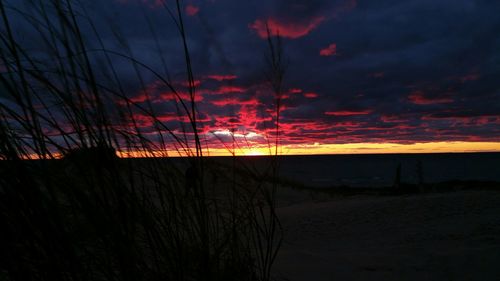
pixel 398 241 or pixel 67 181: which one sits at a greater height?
pixel 67 181

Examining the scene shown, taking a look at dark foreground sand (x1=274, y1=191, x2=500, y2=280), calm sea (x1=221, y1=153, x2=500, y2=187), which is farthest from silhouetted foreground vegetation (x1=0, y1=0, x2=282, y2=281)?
dark foreground sand (x1=274, y1=191, x2=500, y2=280)

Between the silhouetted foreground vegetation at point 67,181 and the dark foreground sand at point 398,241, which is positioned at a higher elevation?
the silhouetted foreground vegetation at point 67,181

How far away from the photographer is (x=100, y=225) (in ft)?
2.71

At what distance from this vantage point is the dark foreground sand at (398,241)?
221 centimetres

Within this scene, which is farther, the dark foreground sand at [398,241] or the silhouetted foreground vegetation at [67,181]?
the dark foreground sand at [398,241]

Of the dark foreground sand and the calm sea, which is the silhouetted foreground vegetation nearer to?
the calm sea

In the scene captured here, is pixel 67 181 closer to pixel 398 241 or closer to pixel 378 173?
pixel 398 241

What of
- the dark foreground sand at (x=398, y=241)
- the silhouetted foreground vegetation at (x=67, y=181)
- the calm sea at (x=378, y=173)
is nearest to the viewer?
the silhouetted foreground vegetation at (x=67, y=181)

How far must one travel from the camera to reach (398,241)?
3537mm

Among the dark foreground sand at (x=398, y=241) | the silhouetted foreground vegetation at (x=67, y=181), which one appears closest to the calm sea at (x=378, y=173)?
the silhouetted foreground vegetation at (x=67, y=181)

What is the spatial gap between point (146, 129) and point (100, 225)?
0.51 m

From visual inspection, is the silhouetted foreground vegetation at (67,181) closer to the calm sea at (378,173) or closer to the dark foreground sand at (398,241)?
the calm sea at (378,173)

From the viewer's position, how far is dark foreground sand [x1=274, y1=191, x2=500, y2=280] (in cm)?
221

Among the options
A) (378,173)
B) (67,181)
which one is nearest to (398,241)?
(67,181)
